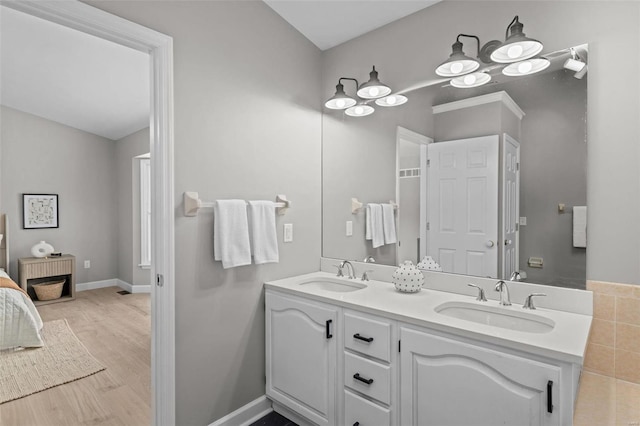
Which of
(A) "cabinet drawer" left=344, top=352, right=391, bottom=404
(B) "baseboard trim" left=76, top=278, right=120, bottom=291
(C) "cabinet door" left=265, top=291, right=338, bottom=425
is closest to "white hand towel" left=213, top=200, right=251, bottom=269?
(C) "cabinet door" left=265, top=291, right=338, bottom=425

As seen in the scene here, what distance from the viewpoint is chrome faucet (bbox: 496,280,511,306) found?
162cm

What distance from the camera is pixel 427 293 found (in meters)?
1.88

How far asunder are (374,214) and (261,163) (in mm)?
800

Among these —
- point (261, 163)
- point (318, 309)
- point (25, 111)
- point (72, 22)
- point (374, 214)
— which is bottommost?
point (318, 309)

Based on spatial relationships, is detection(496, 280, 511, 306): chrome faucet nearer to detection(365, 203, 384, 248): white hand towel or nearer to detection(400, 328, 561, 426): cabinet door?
detection(400, 328, 561, 426): cabinet door

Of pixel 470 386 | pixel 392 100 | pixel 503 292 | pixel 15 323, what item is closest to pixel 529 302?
pixel 503 292

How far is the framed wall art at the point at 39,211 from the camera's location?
4762mm

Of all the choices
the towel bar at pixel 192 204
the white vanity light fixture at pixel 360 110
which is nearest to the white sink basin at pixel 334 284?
the towel bar at pixel 192 204

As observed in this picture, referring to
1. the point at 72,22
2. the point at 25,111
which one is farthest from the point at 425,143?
the point at 25,111

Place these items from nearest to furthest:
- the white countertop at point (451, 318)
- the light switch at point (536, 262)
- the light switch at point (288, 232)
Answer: the white countertop at point (451, 318) → the light switch at point (536, 262) → the light switch at point (288, 232)

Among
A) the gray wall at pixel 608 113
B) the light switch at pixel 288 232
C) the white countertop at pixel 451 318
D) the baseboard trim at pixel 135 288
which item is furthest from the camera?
the baseboard trim at pixel 135 288

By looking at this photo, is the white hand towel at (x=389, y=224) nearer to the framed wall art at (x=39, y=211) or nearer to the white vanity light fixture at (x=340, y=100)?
the white vanity light fixture at (x=340, y=100)

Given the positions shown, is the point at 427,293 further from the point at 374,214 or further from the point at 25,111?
the point at 25,111

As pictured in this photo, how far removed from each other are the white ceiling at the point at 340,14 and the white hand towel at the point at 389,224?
1173 mm
